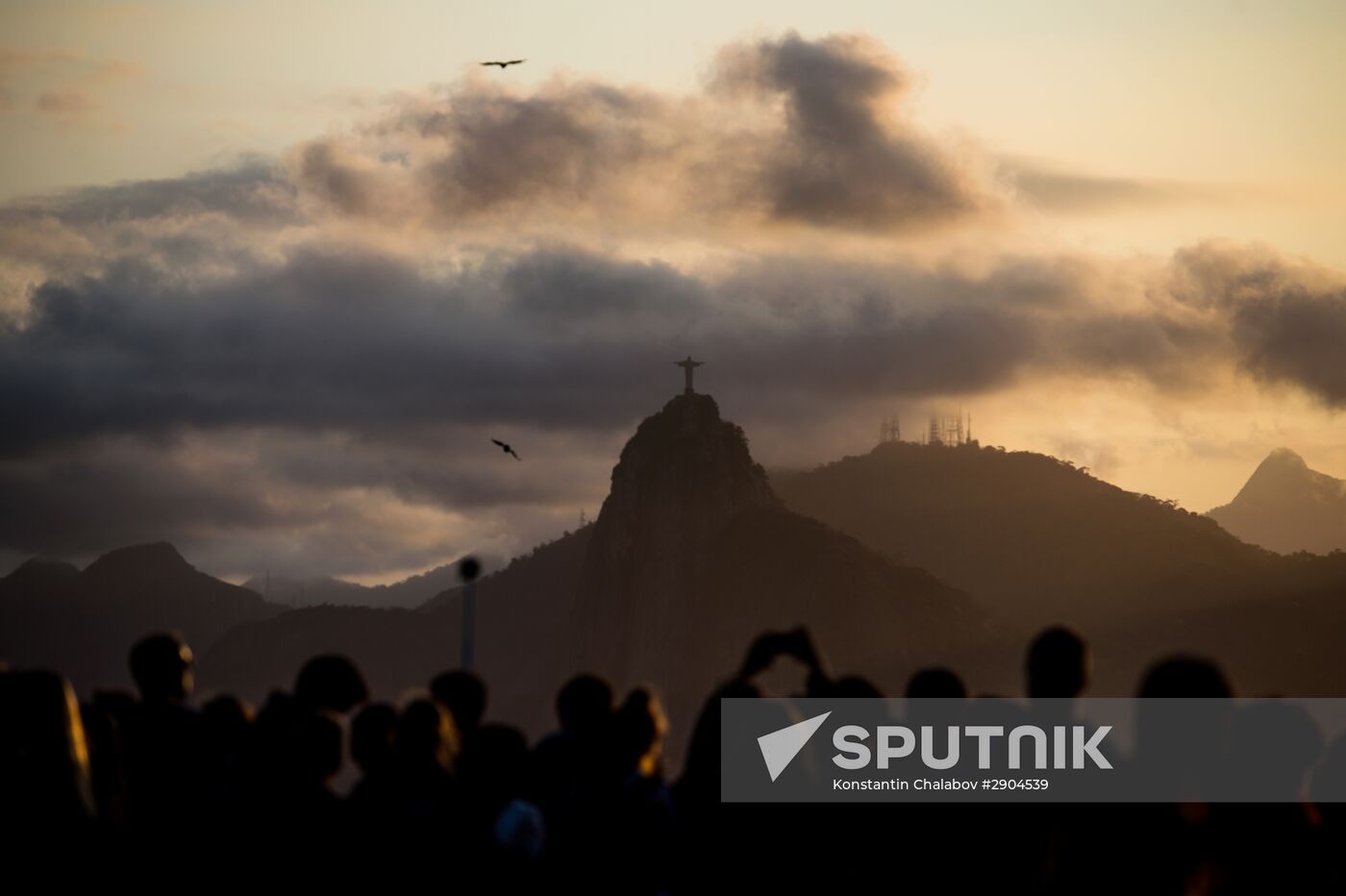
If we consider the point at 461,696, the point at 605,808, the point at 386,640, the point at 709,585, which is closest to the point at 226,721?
the point at 461,696

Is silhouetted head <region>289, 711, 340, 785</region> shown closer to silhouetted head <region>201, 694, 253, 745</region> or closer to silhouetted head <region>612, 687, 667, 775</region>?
silhouetted head <region>612, 687, 667, 775</region>

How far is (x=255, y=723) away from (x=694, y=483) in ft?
448

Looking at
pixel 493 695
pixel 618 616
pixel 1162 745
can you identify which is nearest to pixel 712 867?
pixel 1162 745

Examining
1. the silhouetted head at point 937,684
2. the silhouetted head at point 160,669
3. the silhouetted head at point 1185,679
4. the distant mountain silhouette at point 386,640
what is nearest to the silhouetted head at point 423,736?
the silhouetted head at point 160,669

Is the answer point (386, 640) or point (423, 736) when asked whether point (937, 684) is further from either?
point (386, 640)

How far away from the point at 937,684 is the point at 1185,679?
2339 mm

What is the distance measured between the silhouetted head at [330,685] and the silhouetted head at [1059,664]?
4.68m

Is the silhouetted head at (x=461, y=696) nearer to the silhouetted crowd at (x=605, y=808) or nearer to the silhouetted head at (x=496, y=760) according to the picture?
the silhouetted crowd at (x=605, y=808)

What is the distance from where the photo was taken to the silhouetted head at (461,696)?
12555mm

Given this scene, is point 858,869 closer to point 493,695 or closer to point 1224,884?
point 1224,884

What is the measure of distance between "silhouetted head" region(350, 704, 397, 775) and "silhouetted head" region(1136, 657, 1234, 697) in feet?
14.9

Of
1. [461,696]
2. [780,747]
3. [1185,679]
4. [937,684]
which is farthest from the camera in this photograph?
[461,696]

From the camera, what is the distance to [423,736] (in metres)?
10.2

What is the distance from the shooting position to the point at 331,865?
32.9ft
